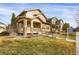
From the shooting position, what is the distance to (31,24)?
1.35 meters

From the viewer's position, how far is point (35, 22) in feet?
4.45

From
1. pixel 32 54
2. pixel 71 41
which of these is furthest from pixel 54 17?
pixel 32 54

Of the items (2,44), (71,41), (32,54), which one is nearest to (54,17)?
(71,41)

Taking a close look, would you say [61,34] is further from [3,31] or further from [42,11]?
[3,31]

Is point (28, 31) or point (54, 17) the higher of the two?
point (54, 17)

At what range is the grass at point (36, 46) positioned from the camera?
133 cm

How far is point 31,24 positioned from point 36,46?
196 millimetres

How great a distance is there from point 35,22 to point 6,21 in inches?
9.9

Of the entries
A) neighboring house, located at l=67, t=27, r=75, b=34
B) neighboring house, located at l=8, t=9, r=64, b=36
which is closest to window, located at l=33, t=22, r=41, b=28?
neighboring house, located at l=8, t=9, r=64, b=36

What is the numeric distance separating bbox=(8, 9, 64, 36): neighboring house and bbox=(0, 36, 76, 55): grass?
6 cm

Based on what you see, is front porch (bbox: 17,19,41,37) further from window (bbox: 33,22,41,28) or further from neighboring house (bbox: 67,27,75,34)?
neighboring house (bbox: 67,27,75,34)

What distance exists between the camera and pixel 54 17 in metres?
1.34

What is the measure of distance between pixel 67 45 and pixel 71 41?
5 centimetres

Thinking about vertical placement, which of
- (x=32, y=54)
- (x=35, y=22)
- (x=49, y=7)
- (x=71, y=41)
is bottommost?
(x=32, y=54)
